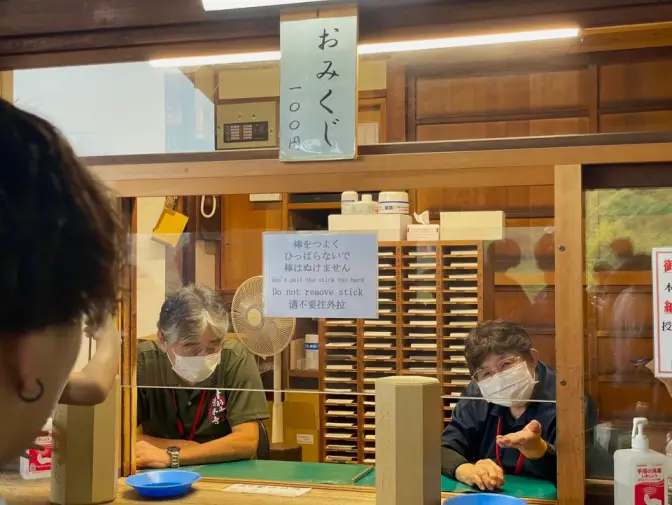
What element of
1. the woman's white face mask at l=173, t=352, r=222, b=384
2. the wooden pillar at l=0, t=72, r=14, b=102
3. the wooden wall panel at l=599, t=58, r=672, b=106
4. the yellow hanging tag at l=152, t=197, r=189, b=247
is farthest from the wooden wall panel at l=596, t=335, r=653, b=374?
the wooden wall panel at l=599, t=58, r=672, b=106

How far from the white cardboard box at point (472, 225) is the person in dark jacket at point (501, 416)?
0.19m

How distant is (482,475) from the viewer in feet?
5.14

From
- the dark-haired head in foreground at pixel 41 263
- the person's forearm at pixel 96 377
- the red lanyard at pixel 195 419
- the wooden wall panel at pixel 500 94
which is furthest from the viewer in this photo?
the wooden wall panel at pixel 500 94

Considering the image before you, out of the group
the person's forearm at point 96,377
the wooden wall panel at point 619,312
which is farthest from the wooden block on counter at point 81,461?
the wooden wall panel at point 619,312

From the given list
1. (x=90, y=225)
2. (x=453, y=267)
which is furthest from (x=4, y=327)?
(x=453, y=267)

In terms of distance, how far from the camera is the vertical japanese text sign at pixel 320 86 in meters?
1.40

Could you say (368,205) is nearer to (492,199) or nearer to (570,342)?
(492,199)

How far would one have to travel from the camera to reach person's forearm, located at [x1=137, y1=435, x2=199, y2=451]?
1.72m

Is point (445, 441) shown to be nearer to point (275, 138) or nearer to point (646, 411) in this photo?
point (646, 411)

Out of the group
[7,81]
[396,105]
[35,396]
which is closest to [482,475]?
[35,396]

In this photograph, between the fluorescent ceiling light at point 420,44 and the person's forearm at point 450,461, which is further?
the person's forearm at point 450,461

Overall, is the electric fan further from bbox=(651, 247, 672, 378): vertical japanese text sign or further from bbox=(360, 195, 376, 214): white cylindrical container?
bbox=(651, 247, 672, 378): vertical japanese text sign

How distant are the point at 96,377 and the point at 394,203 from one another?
28.3 inches

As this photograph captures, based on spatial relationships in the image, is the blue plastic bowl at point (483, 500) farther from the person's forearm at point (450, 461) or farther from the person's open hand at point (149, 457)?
the person's open hand at point (149, 457)
